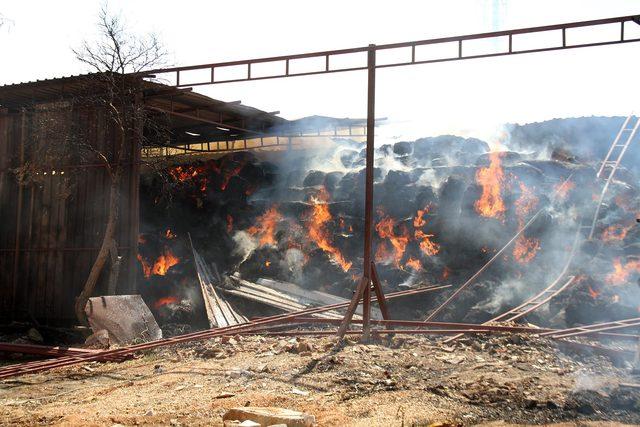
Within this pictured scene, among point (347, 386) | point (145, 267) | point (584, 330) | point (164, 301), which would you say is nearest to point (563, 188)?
point (584, 330)

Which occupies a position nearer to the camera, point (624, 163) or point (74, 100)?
point (74, 100)

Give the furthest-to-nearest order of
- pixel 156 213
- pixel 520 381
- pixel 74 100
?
pixel 156 213, pixel 74 100, pixel 520 381

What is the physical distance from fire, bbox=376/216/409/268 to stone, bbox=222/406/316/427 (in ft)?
34.4

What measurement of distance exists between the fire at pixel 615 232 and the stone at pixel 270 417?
11.6 metres

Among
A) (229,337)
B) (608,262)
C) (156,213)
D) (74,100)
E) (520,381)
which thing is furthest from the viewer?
(156,213)

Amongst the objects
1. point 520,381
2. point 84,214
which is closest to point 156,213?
point 84,214

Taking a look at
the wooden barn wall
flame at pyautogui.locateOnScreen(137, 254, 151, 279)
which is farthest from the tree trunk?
flame at pyautogui.locateOnScreen(137, 254, 151, 279)

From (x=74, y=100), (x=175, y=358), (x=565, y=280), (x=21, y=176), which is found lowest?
(x=175, y=358)

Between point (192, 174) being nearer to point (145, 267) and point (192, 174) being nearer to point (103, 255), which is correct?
point (145, 267)

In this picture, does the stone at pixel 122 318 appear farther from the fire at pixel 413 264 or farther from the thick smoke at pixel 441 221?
the fire at pixel 413 264

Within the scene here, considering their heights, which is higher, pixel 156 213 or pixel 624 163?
pixel 624 163

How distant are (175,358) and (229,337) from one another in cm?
120

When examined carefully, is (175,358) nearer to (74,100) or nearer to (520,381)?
(520,381)

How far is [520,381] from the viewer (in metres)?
7.06
